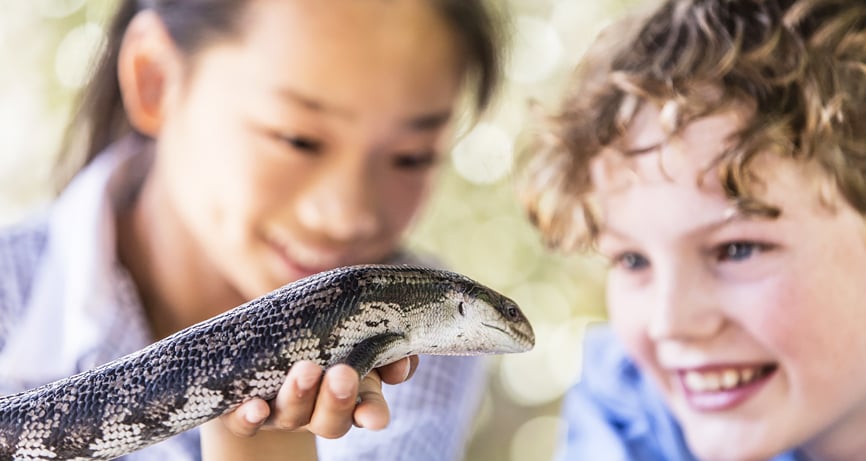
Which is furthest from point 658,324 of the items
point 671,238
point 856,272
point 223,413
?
point 223,413

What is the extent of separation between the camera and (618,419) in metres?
1.42

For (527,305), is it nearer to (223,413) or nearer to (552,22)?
(552,22)

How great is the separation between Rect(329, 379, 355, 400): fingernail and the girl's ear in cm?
94

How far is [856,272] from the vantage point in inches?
40.6

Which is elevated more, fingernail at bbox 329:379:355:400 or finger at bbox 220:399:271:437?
fingernail at bbox 329:379:355:400

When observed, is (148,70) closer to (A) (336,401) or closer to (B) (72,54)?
(B) (72,54)

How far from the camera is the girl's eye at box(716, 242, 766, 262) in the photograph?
3.49ft

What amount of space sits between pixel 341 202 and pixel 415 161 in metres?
0.18

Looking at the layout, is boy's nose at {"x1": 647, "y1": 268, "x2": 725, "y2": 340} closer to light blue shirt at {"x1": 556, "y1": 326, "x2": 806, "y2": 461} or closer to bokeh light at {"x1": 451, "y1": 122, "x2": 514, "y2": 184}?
light blue shirt at {"x1": 556, "y1": 326, "x2": 806, "y2": 461}

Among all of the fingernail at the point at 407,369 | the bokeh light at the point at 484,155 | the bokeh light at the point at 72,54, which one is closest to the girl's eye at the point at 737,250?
the fingernail at the point at 407,369

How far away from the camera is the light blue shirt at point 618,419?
52.6 inches

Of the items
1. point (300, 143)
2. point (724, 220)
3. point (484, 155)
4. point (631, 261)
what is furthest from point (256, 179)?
point (484, 155)

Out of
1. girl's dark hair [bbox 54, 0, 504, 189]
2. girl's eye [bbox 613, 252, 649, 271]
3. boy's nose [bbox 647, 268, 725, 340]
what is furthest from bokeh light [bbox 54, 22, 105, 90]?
boy's nose [bbox 647, 268, 725, 340]

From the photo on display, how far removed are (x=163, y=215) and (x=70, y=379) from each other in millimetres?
853
